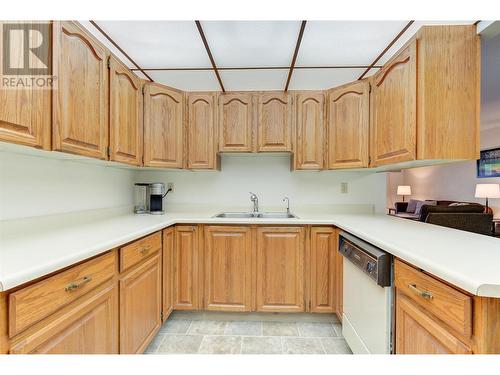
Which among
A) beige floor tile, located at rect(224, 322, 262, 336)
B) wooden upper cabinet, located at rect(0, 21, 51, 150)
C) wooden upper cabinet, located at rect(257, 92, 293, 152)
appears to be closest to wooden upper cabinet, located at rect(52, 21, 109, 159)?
wooden upper cabinet, located at rect(0, 21, 51, 150)

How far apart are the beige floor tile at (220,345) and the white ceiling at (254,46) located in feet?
7.13

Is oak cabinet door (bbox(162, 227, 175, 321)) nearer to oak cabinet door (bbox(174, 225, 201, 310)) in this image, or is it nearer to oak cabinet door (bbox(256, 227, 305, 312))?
oak cabinet door (bbox(174, 225, 201, 310))

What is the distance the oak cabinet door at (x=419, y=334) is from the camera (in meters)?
0.80

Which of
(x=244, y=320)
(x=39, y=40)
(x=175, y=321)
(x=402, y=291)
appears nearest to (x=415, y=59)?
(x=402, y=291)

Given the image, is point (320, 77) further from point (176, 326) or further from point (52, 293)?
point (176, 326)

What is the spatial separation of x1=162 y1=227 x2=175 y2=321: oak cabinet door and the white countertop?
16cm

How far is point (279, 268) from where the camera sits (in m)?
1.97

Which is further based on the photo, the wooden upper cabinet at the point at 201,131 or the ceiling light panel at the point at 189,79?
the wooden upper cabinet at the point at 201,131

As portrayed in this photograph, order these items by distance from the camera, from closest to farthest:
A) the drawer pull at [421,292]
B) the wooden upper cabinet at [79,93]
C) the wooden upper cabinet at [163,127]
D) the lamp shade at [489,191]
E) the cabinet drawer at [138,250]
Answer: the drawer pull at [421,292] → the wooden upper cabinet at [79,93] → the cabinet drawer at [138,250] → the wooden upper cabinet at [163,127] → the lamp shade at [489,191]

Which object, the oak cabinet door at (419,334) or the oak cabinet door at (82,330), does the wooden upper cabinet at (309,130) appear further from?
the oak cabinet door at (82,330)

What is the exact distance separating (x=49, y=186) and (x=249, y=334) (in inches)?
68.9

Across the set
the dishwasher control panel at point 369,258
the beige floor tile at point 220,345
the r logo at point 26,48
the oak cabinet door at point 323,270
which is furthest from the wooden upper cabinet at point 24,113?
the oak cabinet door at point 323,270

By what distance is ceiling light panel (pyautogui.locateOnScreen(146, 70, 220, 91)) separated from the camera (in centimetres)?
213
